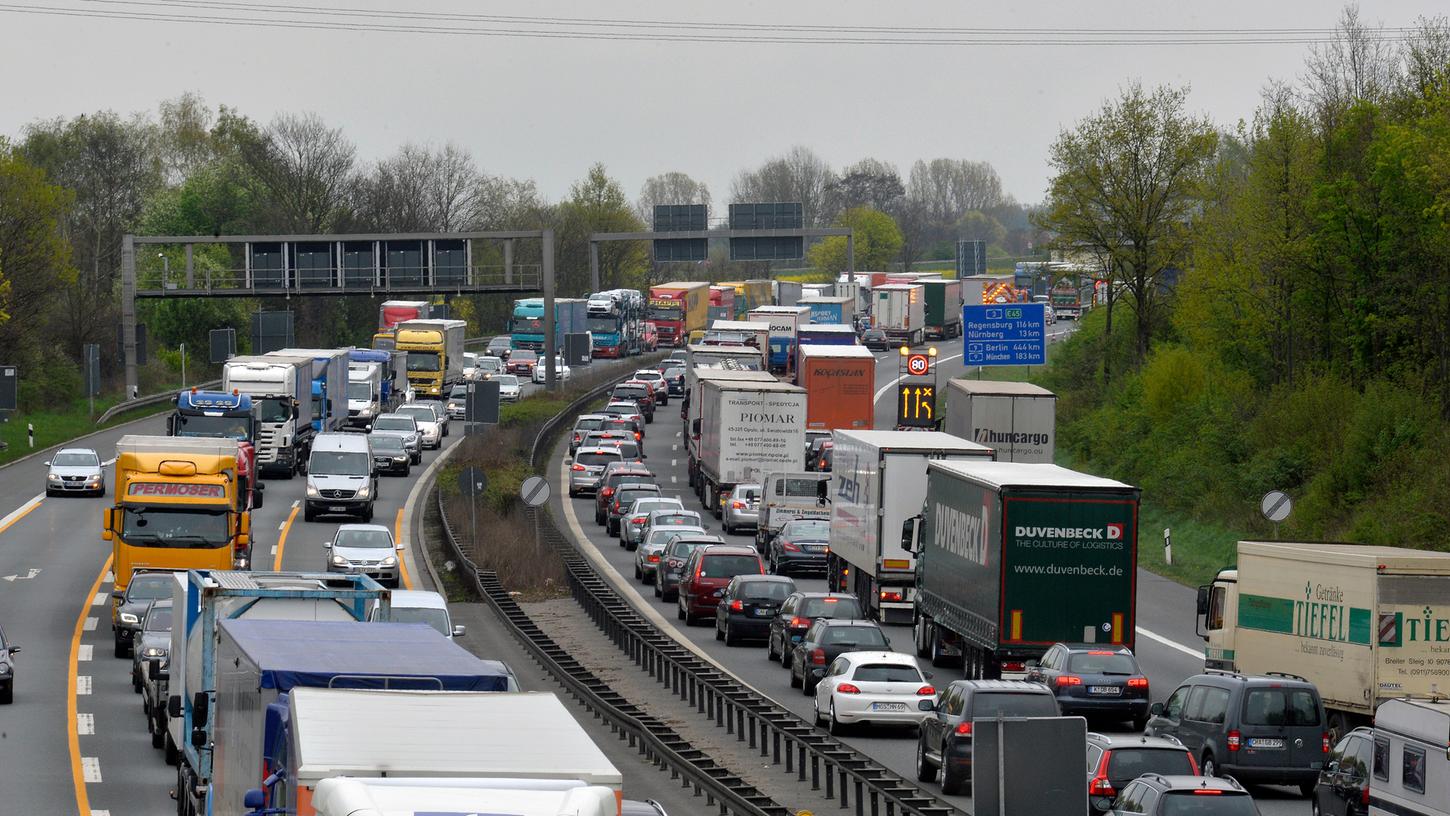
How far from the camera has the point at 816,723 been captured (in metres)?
27.6

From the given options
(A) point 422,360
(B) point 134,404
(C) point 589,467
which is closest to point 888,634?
(C) point 589,467

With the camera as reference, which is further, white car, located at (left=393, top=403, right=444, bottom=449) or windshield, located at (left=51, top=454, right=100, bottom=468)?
white car, located at (left=393, top=403, right=444, bottom=449)

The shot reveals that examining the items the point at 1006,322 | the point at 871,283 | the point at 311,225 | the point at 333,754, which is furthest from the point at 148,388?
the point at 333,754

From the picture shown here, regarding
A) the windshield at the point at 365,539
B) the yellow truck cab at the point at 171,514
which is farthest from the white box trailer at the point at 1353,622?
the windshield at the point at 365,539

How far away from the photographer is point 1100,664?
26125 mm

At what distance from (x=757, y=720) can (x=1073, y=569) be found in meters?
5.37

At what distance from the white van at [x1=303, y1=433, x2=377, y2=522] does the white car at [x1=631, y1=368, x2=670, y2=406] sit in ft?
121

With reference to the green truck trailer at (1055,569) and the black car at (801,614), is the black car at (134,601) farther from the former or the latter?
the green truck trailer at (1055,569)

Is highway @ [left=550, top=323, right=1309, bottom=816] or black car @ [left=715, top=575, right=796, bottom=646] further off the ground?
black car @ [left=715, top=575, right=796, bottom=646]

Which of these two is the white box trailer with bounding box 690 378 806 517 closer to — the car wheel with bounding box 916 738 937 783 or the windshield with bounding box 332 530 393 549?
the windshield with bounding box 332 530 393 549

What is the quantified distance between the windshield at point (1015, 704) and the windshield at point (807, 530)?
22920 millimetres

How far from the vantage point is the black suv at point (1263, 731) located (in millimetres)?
22719

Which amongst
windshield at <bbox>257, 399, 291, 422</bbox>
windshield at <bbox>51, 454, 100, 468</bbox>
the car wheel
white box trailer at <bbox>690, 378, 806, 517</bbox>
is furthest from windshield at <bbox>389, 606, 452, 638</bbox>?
windshield at <bbox>51, 454, 100, 468</bbox>

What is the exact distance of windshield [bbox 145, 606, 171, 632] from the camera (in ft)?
95.2
